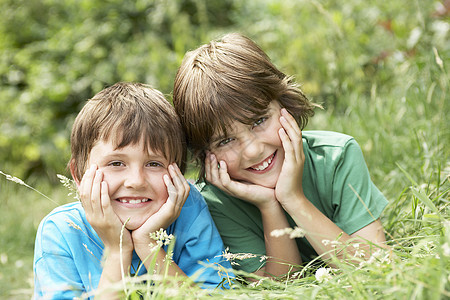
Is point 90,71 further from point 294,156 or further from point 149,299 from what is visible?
point 149,299

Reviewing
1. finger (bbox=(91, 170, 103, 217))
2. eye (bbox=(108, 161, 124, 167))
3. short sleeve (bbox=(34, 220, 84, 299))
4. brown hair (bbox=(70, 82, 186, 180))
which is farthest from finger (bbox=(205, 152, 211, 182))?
short sleeve (bbox=(34, 220, 84, 299))

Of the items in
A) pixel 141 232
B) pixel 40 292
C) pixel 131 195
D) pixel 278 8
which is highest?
pixel 278 8

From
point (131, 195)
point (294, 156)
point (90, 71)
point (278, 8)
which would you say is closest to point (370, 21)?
point (278, 8)

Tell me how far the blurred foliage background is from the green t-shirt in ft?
5.10

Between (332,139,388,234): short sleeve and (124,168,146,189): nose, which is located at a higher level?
(124,168,146,189): nose

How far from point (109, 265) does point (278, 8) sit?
4248mm

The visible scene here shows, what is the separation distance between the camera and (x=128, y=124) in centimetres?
196

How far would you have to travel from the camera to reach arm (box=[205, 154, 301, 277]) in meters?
2.12

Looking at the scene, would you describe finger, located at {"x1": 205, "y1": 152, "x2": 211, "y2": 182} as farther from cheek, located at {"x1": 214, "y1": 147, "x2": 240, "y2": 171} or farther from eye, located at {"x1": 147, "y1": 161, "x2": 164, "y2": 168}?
eye, located at {"x1": 147, "y1": 161, "x2": 164, "y2": 168}

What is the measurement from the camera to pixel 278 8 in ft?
17.9

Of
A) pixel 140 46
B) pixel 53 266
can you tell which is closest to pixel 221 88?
pixel 53 266

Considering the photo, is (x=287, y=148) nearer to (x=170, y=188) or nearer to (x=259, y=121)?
(x=259, y=121)

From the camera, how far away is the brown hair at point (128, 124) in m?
1.96

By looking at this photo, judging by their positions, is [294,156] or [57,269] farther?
[294,156]
